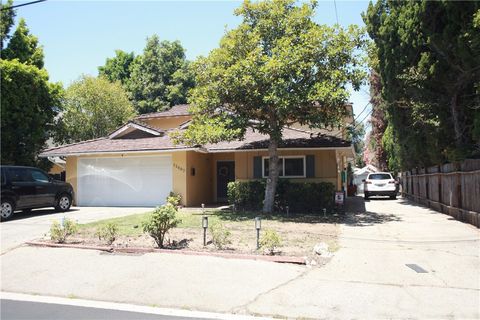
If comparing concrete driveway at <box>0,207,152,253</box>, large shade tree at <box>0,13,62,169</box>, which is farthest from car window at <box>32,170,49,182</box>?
large shade tree at <box>0,13,62,169</box>

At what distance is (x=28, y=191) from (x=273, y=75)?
382 inches

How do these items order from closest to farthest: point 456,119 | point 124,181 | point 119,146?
point 456,119, point 124,181, point 119,146

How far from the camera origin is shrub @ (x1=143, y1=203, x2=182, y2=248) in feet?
33.1

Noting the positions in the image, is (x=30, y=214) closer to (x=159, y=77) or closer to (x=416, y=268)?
(x=416, y=268)

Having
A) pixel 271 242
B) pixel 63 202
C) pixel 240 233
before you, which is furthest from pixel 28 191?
pixel 271 242

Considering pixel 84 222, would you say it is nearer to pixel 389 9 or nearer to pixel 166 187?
pixel 166 187

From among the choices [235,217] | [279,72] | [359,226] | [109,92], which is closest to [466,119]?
[359,226]

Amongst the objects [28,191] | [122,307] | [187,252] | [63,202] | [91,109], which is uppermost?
[91,109]

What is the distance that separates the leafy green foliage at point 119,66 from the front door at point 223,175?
28.3 metres

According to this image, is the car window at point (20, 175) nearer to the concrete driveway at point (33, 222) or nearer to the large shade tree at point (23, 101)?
the concrete driveway at point (33, 222)

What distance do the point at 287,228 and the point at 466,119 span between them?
26.6 feet

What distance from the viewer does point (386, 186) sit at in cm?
2711

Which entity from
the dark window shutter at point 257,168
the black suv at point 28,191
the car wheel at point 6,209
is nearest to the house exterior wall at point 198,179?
the dark window shutter at point 257,168

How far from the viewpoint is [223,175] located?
2256 cm
